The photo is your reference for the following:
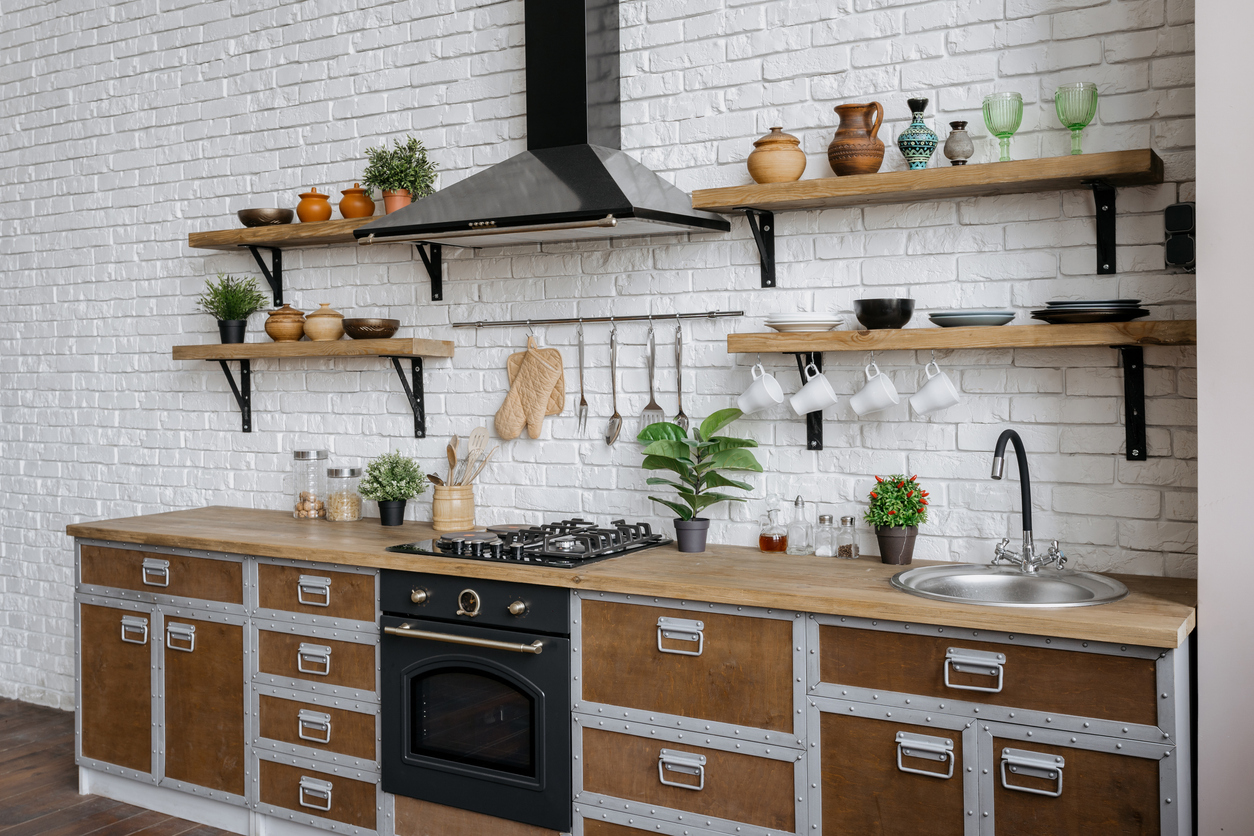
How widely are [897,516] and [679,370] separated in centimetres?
80

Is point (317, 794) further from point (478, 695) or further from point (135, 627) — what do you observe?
point (135, 627)

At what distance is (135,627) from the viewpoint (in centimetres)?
348

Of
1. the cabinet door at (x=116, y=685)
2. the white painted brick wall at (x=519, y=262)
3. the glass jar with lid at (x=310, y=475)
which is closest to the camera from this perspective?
the white painted brick wall at (x=519, y=262)

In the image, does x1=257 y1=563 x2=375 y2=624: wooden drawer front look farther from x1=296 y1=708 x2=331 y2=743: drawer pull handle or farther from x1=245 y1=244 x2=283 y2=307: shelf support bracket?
x1=245 y1=244 x2=283 y2=307: shelf support bracket

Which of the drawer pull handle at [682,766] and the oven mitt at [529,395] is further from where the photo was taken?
the oven mitt at [529,395]

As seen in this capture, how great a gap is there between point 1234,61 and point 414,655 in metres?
2.40

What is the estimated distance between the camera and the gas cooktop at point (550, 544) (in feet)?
9.29

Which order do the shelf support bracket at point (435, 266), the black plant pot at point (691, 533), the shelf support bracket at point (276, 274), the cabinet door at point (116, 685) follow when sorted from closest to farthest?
1. the black plant pot at point (691, 533)
2. the cabinet door at point (116, 685)
3. the shelf support bracket at point (435, 266)
4. the shelf support bracket at point (276, 274)

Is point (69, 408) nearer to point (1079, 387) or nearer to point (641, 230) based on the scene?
point (641, 230)

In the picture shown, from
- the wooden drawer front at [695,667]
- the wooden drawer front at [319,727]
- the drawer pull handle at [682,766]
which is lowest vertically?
the wooden drawer front at [319,727]

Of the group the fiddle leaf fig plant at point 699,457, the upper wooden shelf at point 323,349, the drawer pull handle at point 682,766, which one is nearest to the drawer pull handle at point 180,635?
the upper wooden shelf at point 323,349

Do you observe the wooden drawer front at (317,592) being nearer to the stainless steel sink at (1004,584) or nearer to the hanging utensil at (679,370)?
the hanging utensil at (679,370)

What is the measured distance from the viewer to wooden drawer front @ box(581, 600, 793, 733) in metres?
2.41

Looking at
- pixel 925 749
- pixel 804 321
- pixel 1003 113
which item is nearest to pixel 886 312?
pixel 804 321
